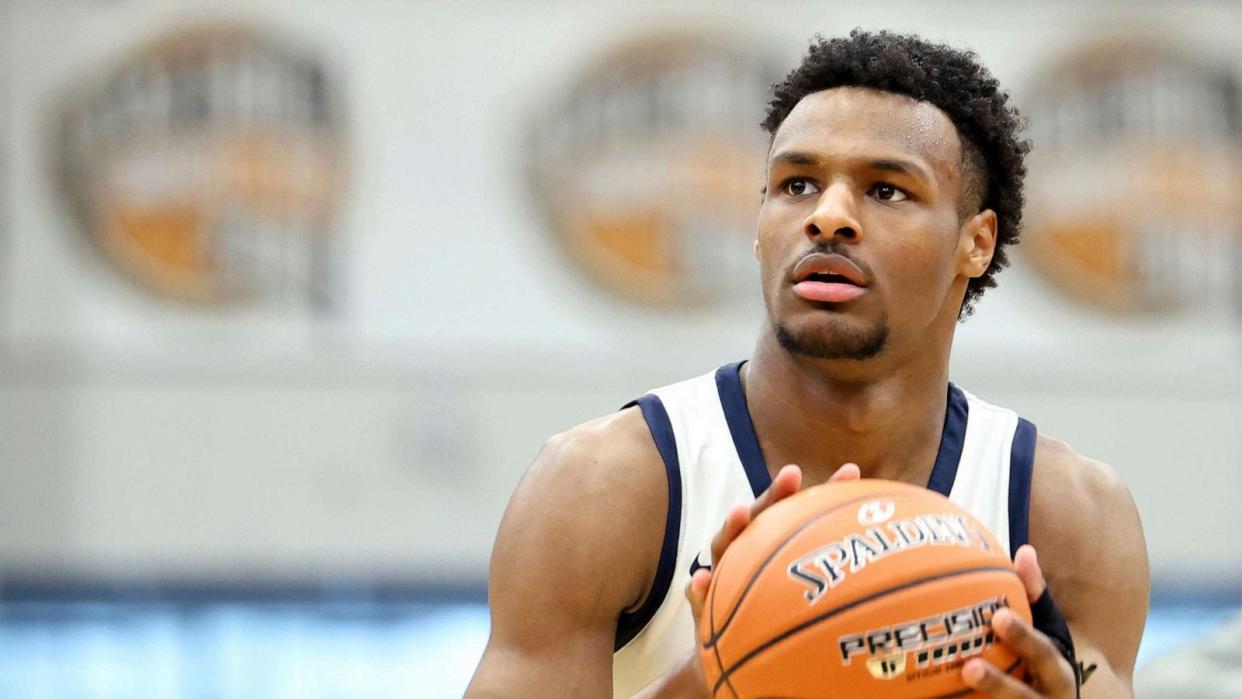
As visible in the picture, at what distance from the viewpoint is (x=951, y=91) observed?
11.6 ft

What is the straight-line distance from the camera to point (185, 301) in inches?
392

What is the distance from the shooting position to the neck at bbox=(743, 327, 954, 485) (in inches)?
137

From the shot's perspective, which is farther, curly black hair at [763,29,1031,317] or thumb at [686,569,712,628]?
curly black hair at [763,29,1031,317]

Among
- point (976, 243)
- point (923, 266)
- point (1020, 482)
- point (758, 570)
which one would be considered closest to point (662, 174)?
point (976, 243)

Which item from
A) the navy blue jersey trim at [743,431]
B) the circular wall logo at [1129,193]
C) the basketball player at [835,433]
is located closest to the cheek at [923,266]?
the basketball player at [835,433]

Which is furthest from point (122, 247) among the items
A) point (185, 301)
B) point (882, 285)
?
point (882, 285)

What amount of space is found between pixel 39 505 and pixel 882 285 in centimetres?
767

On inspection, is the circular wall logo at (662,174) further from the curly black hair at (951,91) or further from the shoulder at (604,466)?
the shoulder at (604,466)

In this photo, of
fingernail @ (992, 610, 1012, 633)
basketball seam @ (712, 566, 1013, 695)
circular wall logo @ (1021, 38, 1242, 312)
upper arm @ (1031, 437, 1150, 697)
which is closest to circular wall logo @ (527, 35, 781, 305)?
circular wall logo @ (1021, 38, 1242, 312)

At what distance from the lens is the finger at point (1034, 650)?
2.76 meters

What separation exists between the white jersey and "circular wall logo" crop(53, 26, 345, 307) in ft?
21.9

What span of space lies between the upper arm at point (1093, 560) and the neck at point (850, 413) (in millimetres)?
258

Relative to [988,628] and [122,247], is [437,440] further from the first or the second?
[988,628]

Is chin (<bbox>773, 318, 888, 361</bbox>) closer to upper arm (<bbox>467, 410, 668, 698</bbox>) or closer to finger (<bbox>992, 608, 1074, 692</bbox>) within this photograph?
upper arm (<bbox>467, 410, 668, 698</bbox>)
